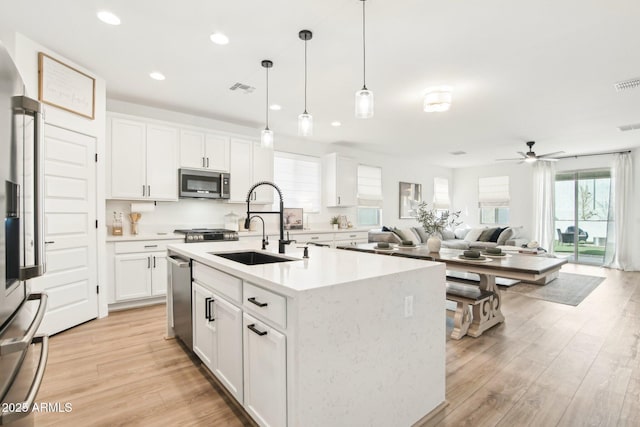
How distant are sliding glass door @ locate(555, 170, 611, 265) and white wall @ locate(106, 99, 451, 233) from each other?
10.1 feet

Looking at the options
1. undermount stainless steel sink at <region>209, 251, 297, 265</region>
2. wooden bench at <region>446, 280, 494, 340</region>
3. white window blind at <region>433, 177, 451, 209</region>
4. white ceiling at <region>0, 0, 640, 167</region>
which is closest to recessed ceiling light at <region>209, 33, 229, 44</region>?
white ceiling at <region>0, 0, 640, 167</region>

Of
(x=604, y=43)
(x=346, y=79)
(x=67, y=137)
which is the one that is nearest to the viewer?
(x=604, y=43)

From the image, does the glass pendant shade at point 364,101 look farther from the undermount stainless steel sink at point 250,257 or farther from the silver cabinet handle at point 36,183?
the silver cabinet handle at point 36,183

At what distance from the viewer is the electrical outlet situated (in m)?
1.64

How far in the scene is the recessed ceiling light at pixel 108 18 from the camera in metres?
2.30

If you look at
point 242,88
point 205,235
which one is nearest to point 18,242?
point 242,88

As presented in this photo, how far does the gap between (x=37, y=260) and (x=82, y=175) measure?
2.68 metres

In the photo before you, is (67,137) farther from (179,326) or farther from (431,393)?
(431,393)

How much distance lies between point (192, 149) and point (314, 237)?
2.38 metres

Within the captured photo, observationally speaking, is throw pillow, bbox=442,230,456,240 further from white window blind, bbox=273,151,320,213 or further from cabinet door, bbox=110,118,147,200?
cabinet door, bbox=110,118,147,200

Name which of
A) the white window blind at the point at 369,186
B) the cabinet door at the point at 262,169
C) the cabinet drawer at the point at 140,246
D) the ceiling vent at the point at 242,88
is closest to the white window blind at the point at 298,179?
the cabinet door at the point at 262,169

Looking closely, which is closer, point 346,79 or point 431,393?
point 431,393

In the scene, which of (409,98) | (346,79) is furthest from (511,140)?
(346,79)

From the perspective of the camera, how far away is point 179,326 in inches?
108
